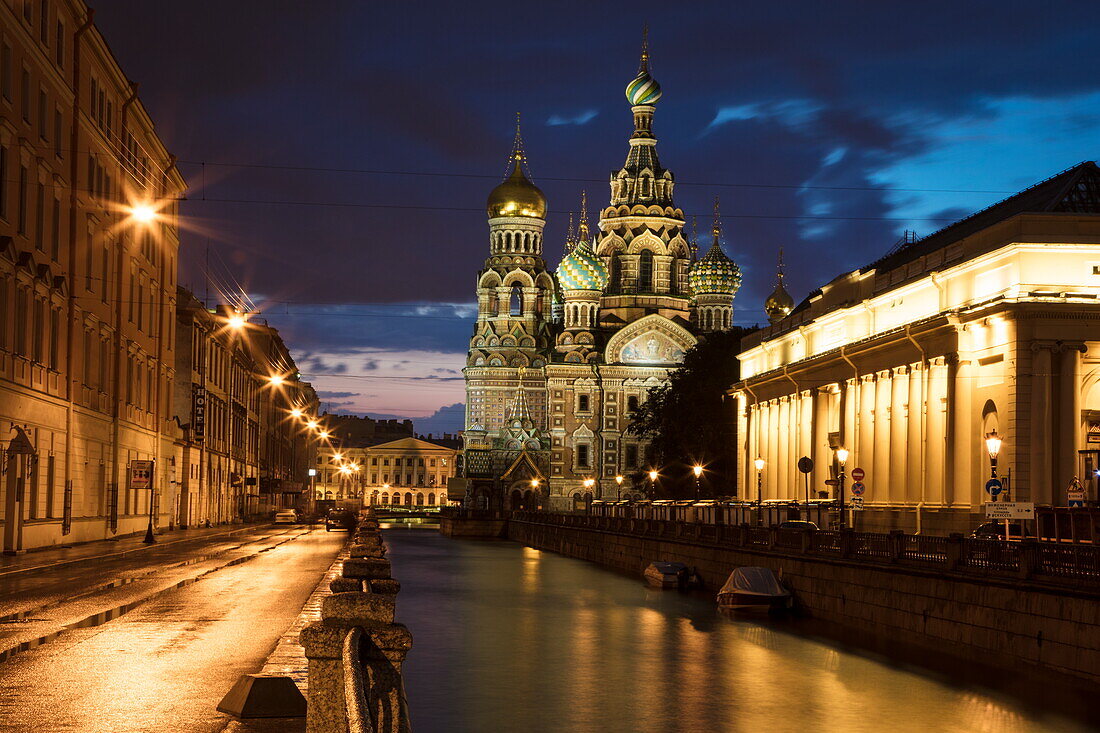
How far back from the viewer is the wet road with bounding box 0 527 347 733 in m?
13.9

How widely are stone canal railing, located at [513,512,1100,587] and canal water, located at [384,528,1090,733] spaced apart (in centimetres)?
206

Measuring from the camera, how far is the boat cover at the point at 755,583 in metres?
38.5

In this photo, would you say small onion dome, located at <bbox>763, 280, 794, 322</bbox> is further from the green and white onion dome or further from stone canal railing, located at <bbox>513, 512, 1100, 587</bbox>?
stone canal railing, located at <bbox>513, 512, 1100, 587</bbox>

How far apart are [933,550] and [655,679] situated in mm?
8196

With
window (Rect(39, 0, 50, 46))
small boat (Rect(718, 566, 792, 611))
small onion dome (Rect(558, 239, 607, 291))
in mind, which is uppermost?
small onion dome (Rect(558, 239, 607, 291))

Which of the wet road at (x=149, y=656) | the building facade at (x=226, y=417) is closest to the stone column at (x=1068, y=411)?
the wet road at (x=149, y=656)

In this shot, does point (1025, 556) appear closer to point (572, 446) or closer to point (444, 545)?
point (444, 545)

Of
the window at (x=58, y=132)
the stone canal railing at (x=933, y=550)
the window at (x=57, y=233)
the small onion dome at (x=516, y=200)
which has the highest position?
the small onion dome at (x=516, y=200)

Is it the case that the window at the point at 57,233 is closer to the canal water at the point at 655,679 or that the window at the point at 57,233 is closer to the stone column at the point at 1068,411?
the canal water at the point at 655,679

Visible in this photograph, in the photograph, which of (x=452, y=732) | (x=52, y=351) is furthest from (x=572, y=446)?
(x=452, y=732)

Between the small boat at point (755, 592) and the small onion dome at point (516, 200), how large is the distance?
126810 millimetres

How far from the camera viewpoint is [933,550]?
30.7 m

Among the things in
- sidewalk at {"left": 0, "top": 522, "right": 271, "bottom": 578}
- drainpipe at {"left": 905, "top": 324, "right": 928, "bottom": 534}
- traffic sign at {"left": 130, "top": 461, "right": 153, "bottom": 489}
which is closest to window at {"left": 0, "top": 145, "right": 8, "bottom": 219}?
sidewalk at {"left": 0, "top": 522, "right": 271, "bottom": 578}

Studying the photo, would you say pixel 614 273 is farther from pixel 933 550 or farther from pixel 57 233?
pixel 933 550
